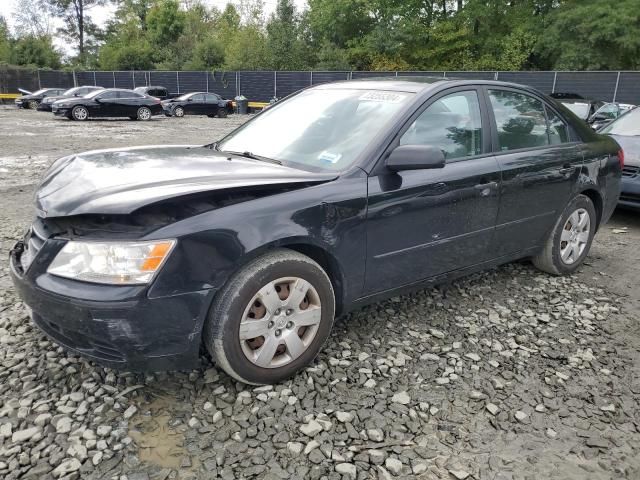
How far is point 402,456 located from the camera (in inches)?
89.0

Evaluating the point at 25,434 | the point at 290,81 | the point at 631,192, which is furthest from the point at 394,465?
the point at 290,81

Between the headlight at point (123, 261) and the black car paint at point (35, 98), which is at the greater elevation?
the headlight at point (123, 261)

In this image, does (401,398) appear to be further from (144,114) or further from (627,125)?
(144,114)

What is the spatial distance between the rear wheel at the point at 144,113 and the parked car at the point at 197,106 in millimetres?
2317

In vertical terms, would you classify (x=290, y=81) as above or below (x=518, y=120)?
above

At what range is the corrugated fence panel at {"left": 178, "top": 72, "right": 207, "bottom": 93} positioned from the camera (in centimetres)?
3610

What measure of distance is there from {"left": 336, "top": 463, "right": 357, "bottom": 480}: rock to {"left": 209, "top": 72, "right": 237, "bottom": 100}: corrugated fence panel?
3524 centimetres

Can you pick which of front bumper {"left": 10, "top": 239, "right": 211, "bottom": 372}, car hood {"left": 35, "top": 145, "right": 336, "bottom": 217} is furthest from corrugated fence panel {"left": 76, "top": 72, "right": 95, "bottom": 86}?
front bumper {"left": 10, "top": 239, "right": 211, "bottom": 372}

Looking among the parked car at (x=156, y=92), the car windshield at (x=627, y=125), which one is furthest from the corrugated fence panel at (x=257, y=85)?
the car windshield at (x=627, y=125)

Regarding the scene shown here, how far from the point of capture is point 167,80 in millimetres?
36719

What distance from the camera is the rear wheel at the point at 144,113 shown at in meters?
22.3

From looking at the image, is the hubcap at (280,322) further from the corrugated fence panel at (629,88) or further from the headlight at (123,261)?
the corrugated fence panel at (629,88)

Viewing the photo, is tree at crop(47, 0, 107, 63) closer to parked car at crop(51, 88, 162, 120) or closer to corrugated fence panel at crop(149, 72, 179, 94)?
corrugated fence panel at crop(149, 72, 179, 94)

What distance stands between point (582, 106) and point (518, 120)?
1107 cm
